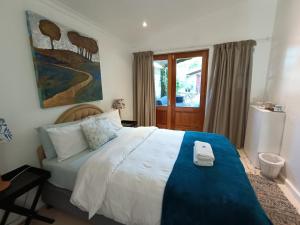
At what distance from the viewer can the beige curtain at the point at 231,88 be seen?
9.95 ft

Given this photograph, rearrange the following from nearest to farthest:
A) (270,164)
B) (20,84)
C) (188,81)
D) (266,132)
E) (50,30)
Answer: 1. (20,84)
2. (50,30)
3. (270,164)
4. (266,132)
5. (188,81)

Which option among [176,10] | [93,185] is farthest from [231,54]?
[93,185]

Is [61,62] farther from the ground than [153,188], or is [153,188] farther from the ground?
[61,62]

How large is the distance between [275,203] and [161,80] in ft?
10.4

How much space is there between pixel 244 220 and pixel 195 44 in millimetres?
3363

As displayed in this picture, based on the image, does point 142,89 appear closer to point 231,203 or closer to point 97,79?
point 97,79

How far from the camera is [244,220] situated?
0.99m

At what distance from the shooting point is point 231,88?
125 inches

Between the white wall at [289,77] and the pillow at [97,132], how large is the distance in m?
2.54

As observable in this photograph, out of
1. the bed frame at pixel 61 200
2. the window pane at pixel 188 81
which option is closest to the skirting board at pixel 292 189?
the window pane at pixel 188 81

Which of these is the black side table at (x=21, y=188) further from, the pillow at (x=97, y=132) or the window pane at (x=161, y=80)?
the window pane at (x=161, y=80)

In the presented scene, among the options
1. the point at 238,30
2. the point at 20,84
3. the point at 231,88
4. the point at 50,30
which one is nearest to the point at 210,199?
the point at 20,84

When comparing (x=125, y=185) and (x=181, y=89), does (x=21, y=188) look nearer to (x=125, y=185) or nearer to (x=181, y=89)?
(x=125, y=185)

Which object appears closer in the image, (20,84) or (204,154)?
(204,154)
